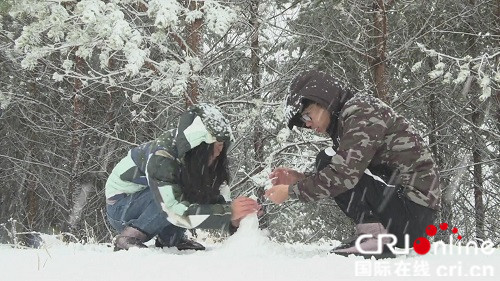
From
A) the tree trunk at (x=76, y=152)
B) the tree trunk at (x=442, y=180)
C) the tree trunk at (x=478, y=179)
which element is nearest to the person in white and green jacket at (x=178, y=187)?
the tree trunk at (x=442, y=180)

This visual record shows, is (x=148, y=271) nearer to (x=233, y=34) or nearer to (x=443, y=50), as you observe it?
(x=233, y=34)

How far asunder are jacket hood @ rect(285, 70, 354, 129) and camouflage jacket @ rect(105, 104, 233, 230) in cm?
47

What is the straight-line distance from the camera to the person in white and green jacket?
128 inches

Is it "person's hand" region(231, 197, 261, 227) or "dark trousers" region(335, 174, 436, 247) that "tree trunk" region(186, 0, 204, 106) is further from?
"dark trousers" region(335, 174, 436, 247)

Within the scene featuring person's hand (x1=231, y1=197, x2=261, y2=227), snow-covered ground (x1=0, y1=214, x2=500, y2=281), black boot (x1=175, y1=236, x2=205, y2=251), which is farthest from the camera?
black boot (x1=175, y1=236, x2=205, y2=251)

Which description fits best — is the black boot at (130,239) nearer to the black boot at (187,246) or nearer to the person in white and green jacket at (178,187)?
the person in white and green jacket at (178,187)

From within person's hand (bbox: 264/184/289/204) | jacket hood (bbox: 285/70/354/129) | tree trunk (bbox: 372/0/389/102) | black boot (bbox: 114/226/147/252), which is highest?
tree trunk (bbox: 372/0/389/102)

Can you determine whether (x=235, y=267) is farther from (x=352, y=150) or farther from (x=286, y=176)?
(x=286, y=176)

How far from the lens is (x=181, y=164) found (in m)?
3.41

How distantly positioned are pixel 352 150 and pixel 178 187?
3.56 feet

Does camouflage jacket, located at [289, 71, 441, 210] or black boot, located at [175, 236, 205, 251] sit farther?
black boot, located at [175, 236, 205, 251]

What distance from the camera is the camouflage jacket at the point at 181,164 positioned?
10.6 feet

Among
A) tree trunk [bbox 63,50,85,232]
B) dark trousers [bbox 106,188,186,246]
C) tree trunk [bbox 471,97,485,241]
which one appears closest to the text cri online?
dark trousers [bbox 106,188,186,246]

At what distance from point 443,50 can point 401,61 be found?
1.44m
